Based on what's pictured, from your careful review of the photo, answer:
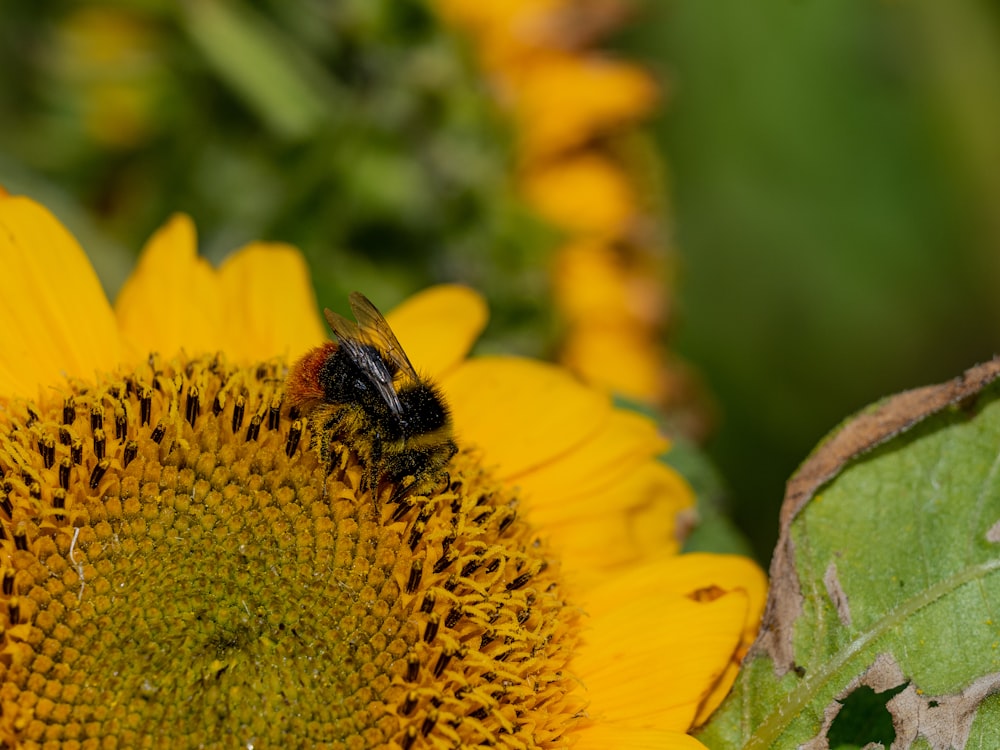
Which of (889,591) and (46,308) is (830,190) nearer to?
(889,591)

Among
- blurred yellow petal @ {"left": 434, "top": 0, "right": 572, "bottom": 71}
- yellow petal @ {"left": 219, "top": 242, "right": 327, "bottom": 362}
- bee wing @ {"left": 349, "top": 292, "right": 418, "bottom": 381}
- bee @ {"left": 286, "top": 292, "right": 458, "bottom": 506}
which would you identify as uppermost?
blurred yellow petal @ {"left": 434, "top": 0, "right": 572, "bottom": 71}

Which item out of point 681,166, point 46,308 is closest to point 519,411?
point 46,308

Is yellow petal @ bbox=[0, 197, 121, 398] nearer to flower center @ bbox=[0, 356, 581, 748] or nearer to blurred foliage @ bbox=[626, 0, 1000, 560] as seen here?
flower center @ bbox=[0, 356, 581, 748]

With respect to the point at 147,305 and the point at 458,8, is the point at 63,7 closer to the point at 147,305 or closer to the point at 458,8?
the point at 458,8

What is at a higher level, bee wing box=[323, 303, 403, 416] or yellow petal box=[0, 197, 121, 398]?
yellow petal box=[0, 197, 121, 398]

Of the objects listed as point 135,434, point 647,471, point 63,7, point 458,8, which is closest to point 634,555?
point 647,471

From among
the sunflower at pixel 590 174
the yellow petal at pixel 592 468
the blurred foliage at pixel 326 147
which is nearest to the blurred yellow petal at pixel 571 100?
the sunflower at pixel 590 174

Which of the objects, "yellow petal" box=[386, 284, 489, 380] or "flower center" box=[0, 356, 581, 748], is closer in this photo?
"flower center" box=[0, 356, 581, 748]

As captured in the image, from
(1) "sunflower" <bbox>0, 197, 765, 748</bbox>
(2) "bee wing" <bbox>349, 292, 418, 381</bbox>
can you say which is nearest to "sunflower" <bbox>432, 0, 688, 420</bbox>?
(1) "sunflower" <bbox>0, 197, 765, 748</bbox>
